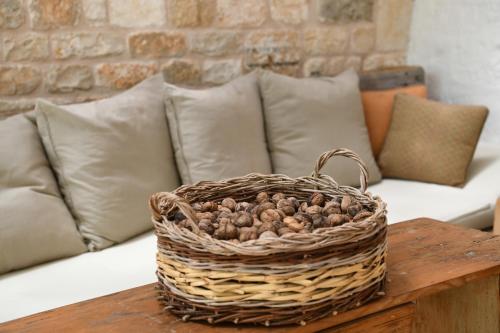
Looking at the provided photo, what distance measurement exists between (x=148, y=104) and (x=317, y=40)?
4.31ft

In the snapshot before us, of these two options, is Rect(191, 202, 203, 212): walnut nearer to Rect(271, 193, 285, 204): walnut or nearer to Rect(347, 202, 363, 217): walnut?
Rect(271, 193, 285, 204): walnut

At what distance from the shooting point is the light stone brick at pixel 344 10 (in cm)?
347

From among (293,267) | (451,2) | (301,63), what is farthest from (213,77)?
(293,267)

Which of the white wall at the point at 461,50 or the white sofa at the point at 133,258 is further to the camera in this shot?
the white wall at the point at 461,50

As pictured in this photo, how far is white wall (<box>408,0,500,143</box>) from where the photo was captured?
3.41m

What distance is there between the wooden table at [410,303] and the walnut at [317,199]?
0.25m

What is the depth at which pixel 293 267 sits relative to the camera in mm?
1257

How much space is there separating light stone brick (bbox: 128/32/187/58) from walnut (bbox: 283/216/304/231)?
1.75 meters

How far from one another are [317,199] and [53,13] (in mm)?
1657

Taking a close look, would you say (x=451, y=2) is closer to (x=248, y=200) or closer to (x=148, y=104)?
(x=148, y=104)

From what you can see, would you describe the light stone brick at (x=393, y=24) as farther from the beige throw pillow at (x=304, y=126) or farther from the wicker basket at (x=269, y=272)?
the wicker basket at (x=269, y=272)

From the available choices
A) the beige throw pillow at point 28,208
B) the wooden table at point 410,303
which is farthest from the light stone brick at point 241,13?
the wooden table at point 410,303

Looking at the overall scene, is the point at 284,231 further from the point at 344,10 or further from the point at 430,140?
the point at 344,10

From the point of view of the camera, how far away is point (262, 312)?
1.29m
